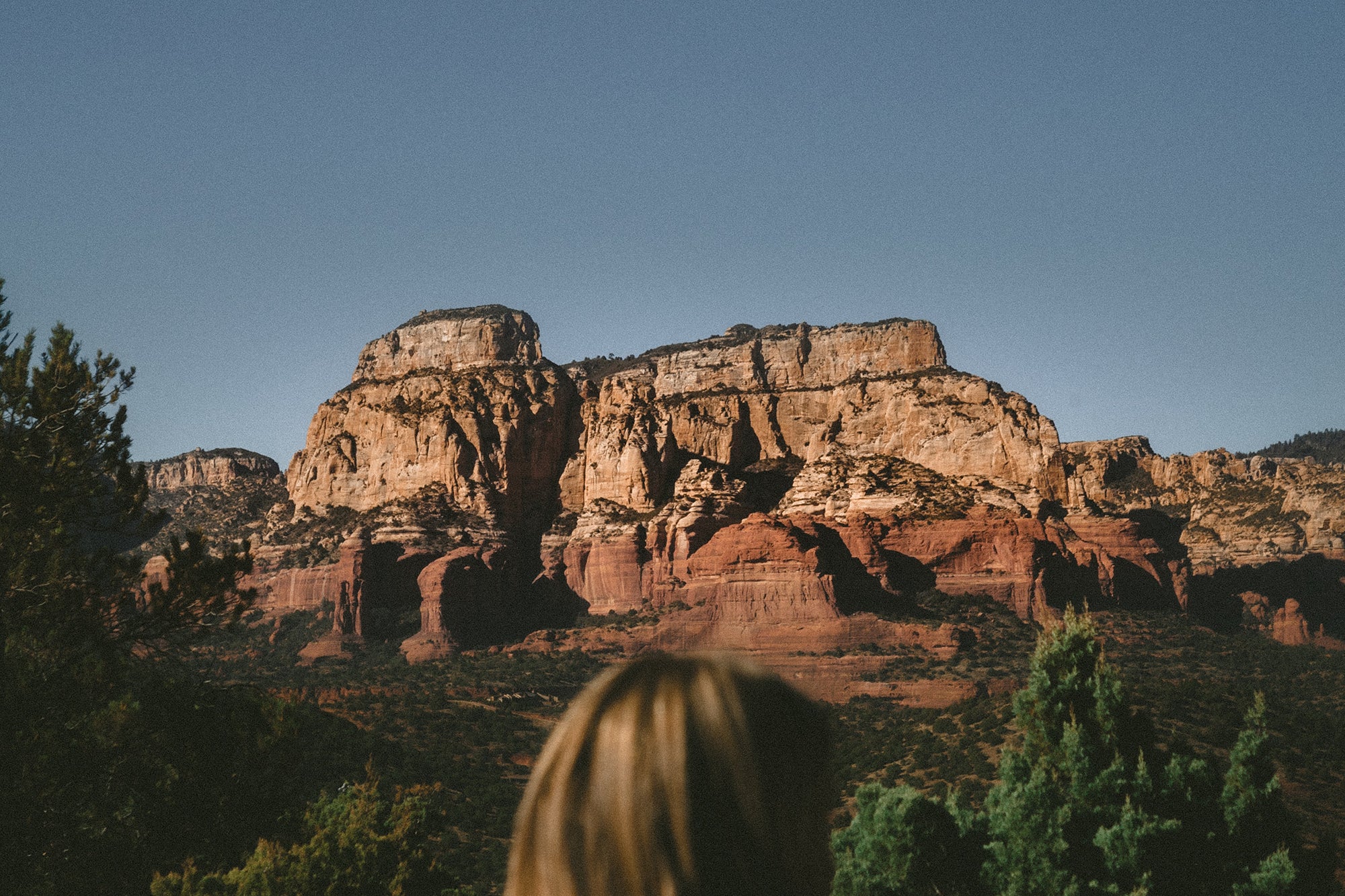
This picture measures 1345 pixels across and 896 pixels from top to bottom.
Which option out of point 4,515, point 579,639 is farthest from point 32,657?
point 579,639

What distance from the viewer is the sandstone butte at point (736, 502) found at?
7281cm

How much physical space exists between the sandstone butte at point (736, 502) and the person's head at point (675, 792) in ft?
189

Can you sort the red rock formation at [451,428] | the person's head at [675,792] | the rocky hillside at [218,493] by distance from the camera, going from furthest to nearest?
the rocky hillside at [218,493]
the red rock formation at [451,428]
the person's head at [675,792]

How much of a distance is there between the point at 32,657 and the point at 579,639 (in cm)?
6565

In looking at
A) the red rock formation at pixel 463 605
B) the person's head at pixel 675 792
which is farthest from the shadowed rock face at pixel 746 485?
the person's head at pixel 675 792

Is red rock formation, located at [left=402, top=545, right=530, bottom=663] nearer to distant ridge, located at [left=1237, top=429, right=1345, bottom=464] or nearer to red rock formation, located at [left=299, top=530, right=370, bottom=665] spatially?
red rock formation, located at [left=299, top=530, right=370, bottom=665]

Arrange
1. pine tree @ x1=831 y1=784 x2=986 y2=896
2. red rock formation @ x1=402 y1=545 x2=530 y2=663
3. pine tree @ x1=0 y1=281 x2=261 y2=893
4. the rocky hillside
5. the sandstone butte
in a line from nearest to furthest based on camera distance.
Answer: pine tree @ x1=0 y1=281 x2=261 y2=893
pine tree @ x1=831 y1=784 x2=986 y2=896
the sandstone butte
red rock formation @ x1=402 y1=545 x2=530 y2=663
the rocky hillside

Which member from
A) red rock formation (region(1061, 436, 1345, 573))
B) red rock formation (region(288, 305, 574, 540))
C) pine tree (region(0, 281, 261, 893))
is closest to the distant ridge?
red rock formation (region(1061, 436, 1345, 573))

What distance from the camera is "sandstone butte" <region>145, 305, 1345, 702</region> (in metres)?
72.8

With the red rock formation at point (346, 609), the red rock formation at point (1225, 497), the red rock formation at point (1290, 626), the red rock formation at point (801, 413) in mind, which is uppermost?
the red rock formation at point (801, 413)

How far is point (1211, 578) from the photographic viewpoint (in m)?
94.2

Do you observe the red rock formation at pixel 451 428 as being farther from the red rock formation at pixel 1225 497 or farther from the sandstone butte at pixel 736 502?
the red rock formation at pixel 1225 497

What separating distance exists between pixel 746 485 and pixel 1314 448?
4927 inches

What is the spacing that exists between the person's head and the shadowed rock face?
63101mm
